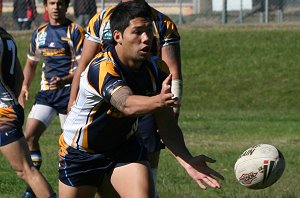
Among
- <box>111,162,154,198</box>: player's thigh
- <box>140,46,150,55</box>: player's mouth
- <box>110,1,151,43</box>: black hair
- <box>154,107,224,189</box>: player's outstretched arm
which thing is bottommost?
<box>111,162,154,198</box>: player's thigh

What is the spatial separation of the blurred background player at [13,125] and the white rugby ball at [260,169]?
5.13 ft

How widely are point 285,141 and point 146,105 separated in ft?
32.0

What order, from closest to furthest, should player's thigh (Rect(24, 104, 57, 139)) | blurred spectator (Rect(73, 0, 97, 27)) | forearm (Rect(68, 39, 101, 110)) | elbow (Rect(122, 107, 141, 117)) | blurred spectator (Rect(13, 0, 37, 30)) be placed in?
elbow (Rect(122, 107, 141, 117))
forearm (Rect(68, 39, 101, 110))
player's thigh (Rect(24, 104, 57, 139))
blurred spectator (Rect(73, 0, 97, 27))
blurred spectator (Rect(13, 0, 37, 30))

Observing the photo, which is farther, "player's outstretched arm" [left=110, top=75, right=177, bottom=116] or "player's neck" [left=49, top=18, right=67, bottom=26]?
"player's neck" [left=49, top=18, right=67, bottom=26]

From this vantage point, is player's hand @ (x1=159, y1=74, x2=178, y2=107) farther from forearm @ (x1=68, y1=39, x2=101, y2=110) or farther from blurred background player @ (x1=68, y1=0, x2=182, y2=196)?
forearm @ (x1=68, y1=39, x2=101, y2=110)

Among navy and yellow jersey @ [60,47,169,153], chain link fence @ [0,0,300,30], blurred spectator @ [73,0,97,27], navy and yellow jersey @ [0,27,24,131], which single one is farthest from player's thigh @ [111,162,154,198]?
chain link fence @ [0,0,300,30]

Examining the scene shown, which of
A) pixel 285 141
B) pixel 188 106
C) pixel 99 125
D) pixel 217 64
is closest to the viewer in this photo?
pixel 99 125

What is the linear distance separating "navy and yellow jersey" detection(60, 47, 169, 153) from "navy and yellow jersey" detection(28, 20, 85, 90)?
188 inches

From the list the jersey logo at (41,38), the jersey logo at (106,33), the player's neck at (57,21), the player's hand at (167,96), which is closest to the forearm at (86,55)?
the jersey logo at (106,33)

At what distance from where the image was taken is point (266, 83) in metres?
24.6

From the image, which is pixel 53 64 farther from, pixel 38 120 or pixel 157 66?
pixel 157 66

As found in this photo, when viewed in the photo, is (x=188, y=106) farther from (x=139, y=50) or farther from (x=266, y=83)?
(x=139, y=50)

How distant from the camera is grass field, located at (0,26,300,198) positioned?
1102 centimetres

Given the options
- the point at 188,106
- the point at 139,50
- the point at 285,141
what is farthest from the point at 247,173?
the point at 188,106
